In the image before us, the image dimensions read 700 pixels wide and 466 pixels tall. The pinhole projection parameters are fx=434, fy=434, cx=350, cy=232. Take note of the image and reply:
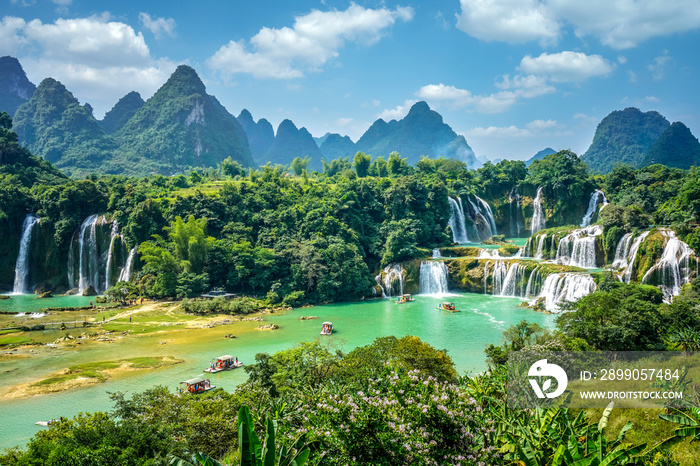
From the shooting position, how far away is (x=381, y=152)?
145000mm

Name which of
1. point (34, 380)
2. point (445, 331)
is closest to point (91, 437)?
point (34, 380)

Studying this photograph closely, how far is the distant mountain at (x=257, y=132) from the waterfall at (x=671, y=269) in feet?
442

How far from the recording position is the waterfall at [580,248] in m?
26.1

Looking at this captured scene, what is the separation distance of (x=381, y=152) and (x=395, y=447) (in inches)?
5632

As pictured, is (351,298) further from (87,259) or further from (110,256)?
(87,259)

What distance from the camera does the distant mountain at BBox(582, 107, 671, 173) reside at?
85.4 m

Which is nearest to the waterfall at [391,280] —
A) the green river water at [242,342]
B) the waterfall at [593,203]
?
the green river water at [242,342]

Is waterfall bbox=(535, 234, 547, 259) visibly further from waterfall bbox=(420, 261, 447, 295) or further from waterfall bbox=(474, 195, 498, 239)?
waterfall bbox=(474, 195, 498, 239)

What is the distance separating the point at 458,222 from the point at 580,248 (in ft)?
48.2

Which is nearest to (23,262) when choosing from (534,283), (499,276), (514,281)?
(499,276)

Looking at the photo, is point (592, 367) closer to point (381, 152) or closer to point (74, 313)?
point (74, 313)

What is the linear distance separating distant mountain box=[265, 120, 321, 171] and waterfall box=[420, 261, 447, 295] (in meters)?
Result: 105

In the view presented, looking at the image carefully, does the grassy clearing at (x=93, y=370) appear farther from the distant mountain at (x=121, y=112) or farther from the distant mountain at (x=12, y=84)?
the distant mountain at (x=12, y=84)

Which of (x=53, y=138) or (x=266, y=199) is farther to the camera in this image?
(x=53, y=138)
